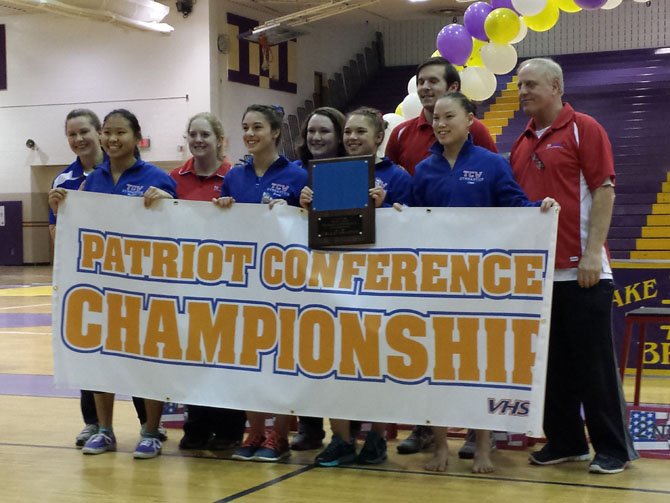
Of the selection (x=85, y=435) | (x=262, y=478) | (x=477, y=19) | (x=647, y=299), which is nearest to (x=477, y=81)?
(x=477, y=19)

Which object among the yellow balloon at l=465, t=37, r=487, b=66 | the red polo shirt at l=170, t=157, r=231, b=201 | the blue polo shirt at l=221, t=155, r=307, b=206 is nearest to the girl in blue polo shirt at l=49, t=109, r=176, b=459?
the red polo shirt at l=170, t=157, r=231, b=201

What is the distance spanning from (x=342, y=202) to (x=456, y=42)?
526cm

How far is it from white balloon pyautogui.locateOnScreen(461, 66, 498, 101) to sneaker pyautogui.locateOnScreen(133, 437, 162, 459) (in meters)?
5.54

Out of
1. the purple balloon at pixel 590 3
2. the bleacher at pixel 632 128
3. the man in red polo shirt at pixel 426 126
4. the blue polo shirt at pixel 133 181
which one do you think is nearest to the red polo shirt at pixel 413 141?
the man in red polo shirt at pixel 426 126

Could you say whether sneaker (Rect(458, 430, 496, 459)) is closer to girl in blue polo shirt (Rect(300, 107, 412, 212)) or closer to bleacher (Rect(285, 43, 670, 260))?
girl in blue polo shirt (Rect(300, 107, 412, 212))

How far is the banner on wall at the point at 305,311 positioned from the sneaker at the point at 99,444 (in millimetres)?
255

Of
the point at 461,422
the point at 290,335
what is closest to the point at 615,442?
the point at 461,422

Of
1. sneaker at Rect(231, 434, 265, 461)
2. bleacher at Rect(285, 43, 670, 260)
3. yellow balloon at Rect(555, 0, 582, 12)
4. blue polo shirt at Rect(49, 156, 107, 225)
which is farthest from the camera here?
bleacher at Rect(285, 43, 670, 260)

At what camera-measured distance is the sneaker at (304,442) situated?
4.68m

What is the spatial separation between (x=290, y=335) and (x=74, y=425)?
5.55 feet

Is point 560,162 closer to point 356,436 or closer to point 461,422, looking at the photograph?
point 461,422

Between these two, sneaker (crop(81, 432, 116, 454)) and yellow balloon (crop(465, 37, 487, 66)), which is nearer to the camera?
sneaker (crop(81, 432, 116, 454))

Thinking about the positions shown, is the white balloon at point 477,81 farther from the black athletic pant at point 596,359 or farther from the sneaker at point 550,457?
the sneaker at point 550,457

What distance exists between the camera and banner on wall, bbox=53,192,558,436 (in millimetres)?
4035
